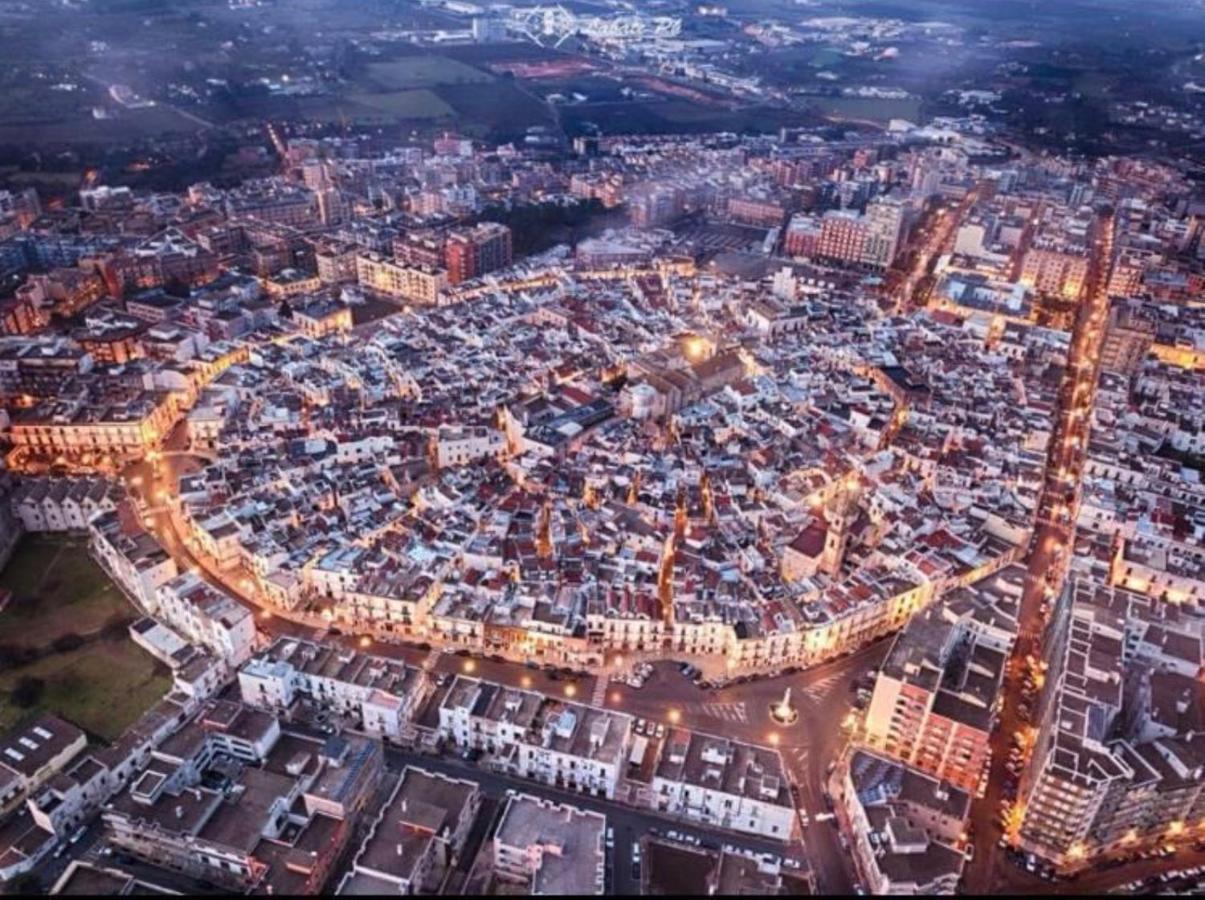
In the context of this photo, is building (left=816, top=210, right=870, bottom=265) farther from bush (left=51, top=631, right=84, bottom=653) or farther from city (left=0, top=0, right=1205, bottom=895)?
bush (left=51, top=631, right=84, bottom=653)

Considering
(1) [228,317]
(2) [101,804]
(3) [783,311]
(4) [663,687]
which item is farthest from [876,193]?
(2) [101,804]

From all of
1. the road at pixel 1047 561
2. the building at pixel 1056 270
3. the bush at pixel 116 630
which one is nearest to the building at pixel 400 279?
the bush at pixel 116 630

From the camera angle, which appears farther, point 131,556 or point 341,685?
point 131,556

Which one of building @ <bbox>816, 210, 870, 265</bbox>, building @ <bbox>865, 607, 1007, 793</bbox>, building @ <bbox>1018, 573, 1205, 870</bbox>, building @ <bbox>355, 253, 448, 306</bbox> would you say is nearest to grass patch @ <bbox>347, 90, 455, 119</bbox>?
building @ <bbox>355, 253, 448, 306</bbox>

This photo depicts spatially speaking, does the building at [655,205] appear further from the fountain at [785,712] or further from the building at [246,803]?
the building at [246,803]

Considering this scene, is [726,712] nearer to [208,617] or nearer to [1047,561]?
[1047,561]

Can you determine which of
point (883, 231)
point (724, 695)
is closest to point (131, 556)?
point (724, 695)
